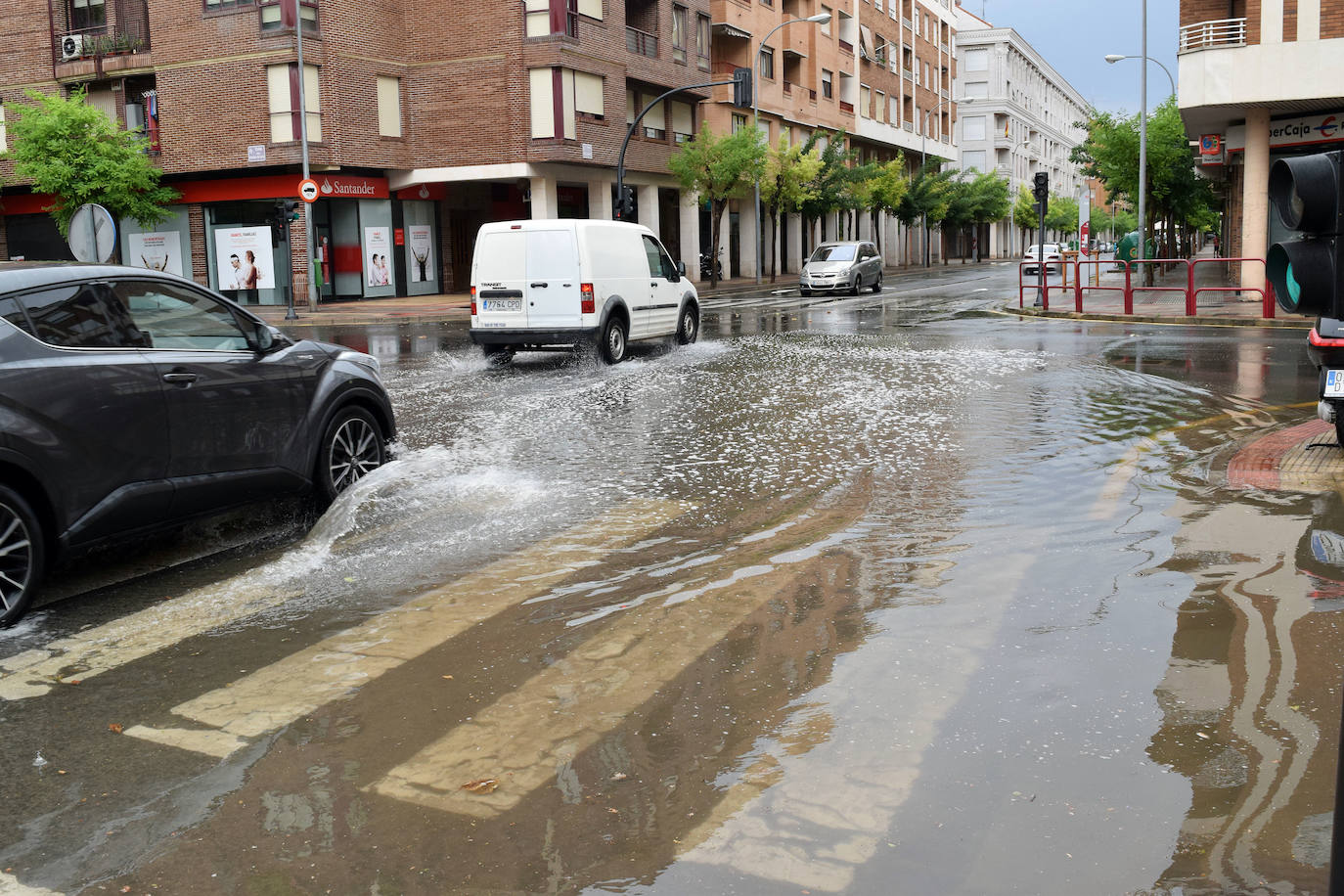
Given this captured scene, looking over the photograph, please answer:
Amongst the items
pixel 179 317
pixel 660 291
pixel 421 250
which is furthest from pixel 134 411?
pixel 421 250

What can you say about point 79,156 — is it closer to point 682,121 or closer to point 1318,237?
point 682,121

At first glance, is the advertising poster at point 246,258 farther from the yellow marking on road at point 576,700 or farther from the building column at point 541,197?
the yellow marking on road at point 576,700

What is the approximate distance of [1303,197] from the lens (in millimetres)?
2834

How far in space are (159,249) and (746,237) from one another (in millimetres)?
25594

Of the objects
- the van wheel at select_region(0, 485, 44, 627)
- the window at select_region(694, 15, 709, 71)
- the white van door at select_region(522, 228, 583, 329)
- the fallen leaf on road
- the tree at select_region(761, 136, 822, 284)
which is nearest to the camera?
the fallen leaf on road

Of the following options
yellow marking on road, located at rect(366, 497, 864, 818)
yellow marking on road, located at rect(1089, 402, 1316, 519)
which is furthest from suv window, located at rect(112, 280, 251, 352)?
yellow marking on road, located at rect(1089, 402, 1316, 519)

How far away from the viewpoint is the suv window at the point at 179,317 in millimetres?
6203

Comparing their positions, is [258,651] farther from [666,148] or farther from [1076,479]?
[666,148]

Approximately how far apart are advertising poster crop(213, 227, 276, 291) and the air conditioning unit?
24.9 ft

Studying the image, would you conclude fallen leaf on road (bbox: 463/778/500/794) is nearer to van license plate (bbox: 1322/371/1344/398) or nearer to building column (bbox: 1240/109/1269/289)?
van license plate (bbox: 1322/371/1344/398)

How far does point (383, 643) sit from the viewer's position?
5.10 meters

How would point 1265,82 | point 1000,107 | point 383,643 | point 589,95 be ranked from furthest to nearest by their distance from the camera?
point 1000,107 → point 589,95 → point 1265,82 → point 383,643

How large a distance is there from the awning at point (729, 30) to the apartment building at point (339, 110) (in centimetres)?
885

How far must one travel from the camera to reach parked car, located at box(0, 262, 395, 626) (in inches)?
212
